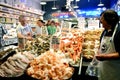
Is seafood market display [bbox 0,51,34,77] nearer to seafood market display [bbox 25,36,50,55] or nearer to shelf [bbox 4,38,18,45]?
seafood market display [bbox 25,36,50,55]

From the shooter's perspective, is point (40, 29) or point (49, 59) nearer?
point (49, 59)

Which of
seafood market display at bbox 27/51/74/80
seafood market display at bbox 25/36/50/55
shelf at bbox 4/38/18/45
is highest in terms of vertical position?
seafood market display at bbox 25/36/50/55

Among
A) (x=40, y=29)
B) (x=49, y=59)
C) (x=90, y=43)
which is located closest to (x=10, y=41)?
(x=40, y=29)

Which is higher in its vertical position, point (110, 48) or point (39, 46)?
point (110, 48)

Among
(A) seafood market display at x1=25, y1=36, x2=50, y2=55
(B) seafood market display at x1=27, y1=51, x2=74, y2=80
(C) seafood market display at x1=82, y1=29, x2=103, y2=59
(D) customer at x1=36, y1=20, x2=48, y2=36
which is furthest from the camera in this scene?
(D) customer at x1=36, y1=20, x2=48, y2=36

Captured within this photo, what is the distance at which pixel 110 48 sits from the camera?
2.75 meters

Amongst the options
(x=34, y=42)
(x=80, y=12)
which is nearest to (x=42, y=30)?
(x=34, y=42)

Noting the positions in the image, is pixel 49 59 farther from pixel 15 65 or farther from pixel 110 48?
pixel 110 48

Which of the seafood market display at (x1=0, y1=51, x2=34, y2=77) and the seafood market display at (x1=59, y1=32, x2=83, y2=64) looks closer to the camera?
the seafood market display at (x1=0, y1=51, x2=34, y2=77)

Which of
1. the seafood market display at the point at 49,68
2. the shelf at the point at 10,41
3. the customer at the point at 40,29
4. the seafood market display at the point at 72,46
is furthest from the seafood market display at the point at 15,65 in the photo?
the shelf at the point at 10,41

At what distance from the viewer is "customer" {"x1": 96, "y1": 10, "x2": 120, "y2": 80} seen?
260 centimetres

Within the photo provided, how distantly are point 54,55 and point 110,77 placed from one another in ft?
3.64

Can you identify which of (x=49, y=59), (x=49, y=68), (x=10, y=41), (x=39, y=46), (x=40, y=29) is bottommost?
(x=10, y=41)

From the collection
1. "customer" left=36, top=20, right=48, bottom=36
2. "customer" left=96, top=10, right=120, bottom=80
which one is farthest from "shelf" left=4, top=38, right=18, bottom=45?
"customer" left=96, top=10, right=120, bottom=80
